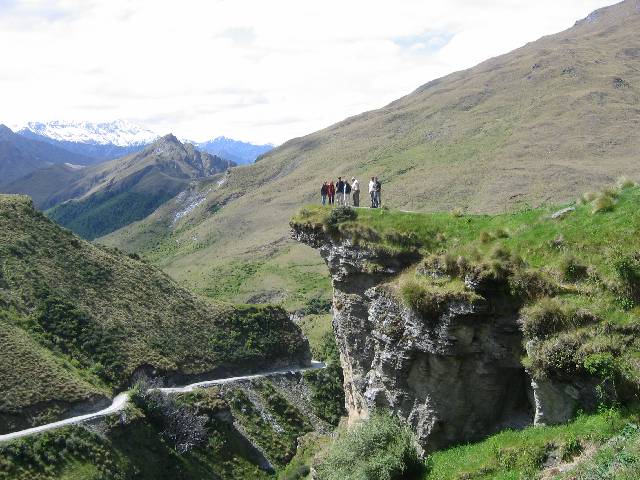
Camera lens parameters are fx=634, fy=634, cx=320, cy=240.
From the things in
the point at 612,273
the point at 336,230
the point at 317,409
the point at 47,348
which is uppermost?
the point at 336,230

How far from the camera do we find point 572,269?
80.4 ft

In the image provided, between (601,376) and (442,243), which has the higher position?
(442,243)

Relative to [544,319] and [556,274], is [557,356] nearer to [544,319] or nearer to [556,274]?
[544,319]

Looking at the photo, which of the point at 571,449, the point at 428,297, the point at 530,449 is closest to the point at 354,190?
the point at 428,297

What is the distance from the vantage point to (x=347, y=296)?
119 feet

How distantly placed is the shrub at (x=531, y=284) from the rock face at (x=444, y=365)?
3.09 feet

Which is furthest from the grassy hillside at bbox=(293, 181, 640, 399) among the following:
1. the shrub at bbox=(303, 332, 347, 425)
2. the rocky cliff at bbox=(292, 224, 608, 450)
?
the shrub at bbox=(303, 332, 347, 425)

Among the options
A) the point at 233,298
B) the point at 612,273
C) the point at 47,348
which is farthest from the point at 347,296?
the point at 233,298

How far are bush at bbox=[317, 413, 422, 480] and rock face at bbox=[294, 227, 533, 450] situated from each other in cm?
173

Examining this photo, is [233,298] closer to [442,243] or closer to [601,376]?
[442,243]

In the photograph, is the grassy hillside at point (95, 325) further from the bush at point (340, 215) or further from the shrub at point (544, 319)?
the shrub at point (544, 319)

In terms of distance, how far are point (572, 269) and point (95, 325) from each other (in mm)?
65234

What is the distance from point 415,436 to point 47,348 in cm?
5333

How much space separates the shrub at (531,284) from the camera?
25.0m
